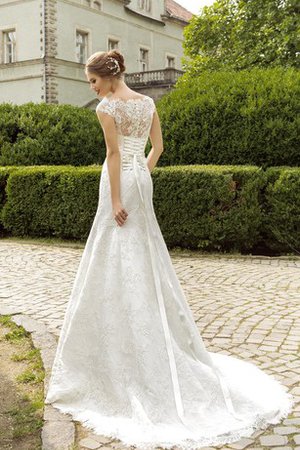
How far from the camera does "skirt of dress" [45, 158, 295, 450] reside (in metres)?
3.46

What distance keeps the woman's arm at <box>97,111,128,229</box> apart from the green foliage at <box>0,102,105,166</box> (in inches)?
448

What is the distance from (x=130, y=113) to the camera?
3.70m

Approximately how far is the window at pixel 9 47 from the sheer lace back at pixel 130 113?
2899cm

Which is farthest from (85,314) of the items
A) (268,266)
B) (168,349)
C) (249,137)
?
(249,137)

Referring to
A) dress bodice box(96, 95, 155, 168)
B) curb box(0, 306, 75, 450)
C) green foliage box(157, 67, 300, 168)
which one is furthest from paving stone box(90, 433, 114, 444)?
green foliage box(157, 67, 300, 168)

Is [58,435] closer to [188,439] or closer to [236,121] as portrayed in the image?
[188,439]

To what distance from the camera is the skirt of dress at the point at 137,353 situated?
3465mm

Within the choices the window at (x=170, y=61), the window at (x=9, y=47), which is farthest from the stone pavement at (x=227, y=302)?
the window at (x=170, y=61)

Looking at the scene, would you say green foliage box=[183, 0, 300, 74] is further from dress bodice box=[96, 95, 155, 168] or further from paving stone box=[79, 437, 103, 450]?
paving stone box=[79, 437, 103, 450]

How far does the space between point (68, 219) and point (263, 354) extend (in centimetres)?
726

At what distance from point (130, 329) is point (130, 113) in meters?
1.37

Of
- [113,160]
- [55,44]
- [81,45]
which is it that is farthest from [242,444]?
[81,45]

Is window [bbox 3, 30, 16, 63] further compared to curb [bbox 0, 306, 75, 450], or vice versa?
window [bbox 3, 30, 16, 63]

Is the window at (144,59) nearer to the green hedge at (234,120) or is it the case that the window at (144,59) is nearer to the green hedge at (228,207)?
the green hedge at (234,120)
